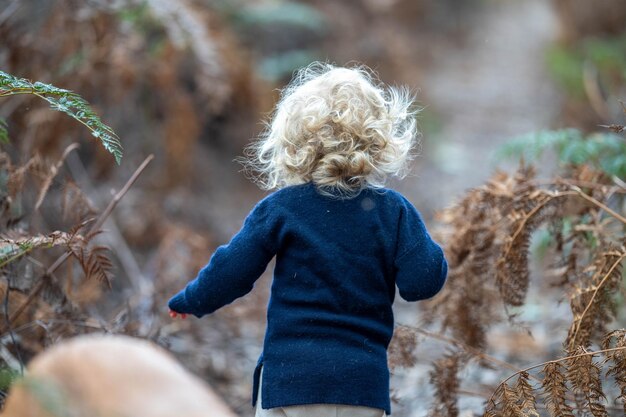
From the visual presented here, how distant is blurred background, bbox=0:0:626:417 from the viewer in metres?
4.30

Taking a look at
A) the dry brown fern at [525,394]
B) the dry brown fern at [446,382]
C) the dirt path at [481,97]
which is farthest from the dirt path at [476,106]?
the dry brown fern at [525,394]

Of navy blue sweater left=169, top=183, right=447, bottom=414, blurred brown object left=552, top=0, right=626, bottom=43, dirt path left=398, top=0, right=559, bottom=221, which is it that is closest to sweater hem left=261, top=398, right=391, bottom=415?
navy blue sweater left=169, top=183, right=447, bottom=414

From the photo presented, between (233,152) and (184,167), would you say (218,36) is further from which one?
(233,152)

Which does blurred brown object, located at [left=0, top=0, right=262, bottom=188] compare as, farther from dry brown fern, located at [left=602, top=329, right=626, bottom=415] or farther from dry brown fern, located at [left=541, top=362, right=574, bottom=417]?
dry brown fern, located at [left=602, top=329, right=626, bottom=415]

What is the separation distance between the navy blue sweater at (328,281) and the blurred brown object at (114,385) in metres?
0.64

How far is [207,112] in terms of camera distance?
22.9ft

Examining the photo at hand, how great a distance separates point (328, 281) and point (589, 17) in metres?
8.83

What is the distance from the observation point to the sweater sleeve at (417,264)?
2.43 metres

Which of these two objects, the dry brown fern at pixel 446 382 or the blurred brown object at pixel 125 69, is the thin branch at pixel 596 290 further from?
the blurred brown object at pixel 125 69

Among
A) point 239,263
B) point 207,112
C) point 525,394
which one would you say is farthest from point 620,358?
point 207,112

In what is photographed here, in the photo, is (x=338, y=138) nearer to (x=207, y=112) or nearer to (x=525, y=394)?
(x=525, y=394)

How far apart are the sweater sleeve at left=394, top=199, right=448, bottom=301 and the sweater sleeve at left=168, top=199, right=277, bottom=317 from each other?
0.41 metres

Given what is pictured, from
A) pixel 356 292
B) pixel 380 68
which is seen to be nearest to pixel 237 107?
pixel 380 68

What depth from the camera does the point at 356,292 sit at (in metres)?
2.43
